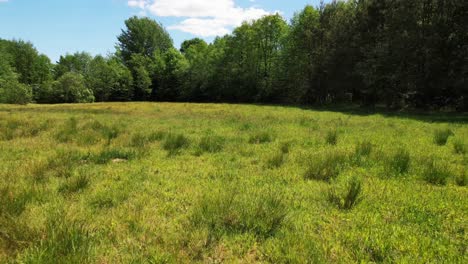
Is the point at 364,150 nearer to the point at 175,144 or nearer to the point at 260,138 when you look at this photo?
the point at 260,138

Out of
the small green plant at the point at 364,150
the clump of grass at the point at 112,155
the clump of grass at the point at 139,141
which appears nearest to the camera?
the clump of grass at the point at 112,155

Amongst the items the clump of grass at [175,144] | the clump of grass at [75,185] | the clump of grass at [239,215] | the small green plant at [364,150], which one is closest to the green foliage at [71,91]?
the clump of grass at [175,144]

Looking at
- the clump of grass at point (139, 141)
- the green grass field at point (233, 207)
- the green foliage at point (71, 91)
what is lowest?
the green grass field at point (233, 207)

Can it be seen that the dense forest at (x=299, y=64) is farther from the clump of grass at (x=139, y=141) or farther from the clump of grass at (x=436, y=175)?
the clump of grass at (x=139, y=141)

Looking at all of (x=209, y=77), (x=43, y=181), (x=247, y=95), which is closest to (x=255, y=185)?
(x=43, y=181)

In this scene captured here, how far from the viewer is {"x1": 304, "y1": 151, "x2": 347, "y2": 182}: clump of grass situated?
267 inches

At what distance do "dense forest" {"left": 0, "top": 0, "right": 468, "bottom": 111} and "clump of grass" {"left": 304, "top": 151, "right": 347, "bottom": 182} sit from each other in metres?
22.9

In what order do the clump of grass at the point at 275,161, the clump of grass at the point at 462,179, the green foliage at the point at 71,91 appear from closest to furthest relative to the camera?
1. the clump of grass at the point at 462,179
2. the clump of grass at the point at 275,161
3. the green foliage at the point at 71,91

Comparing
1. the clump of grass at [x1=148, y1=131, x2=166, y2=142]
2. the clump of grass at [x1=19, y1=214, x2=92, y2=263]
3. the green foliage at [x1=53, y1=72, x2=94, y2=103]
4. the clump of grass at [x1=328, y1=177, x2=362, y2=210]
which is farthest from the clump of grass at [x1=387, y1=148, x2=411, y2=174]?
the green foliage at [x1=53, y1=72, x2=94, y2=103]

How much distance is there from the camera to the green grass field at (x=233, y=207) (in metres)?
3.61

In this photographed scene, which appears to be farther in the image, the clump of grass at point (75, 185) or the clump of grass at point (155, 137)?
the clump of grass at point (155, 137)

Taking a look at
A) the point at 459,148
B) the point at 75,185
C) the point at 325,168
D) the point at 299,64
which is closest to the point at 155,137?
the point at 75,185

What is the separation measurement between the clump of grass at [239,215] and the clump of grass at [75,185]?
255cm

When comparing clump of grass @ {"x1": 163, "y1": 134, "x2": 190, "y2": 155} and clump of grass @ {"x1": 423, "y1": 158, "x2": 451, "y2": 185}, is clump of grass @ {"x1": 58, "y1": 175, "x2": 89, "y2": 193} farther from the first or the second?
clump of grass @ {"x1": 423, "y1": 158, "x2": 451, "y2": 185}
